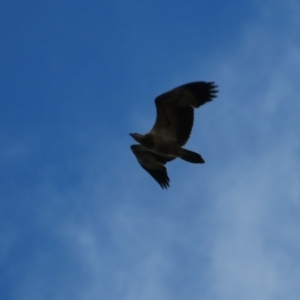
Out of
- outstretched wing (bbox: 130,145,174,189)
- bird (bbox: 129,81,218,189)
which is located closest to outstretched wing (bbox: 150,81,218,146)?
bird (bbox: 129,81,218,189)

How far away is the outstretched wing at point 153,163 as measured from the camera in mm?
21922

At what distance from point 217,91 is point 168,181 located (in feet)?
10.8

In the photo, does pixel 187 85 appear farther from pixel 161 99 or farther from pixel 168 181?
pixel 168 181

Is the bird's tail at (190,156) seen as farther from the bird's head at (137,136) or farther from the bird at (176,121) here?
the bird's head at (137,136)

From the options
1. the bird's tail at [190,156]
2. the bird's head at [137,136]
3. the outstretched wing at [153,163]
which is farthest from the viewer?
the outstretched wing at [153,163]

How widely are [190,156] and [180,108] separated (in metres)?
1.29

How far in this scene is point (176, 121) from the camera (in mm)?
20672

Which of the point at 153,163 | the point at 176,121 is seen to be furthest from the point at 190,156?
the point at 153,163

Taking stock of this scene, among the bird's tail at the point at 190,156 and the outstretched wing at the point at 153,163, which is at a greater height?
the outstretched wing at the point at 153,163

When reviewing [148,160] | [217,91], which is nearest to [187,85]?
[217,91]

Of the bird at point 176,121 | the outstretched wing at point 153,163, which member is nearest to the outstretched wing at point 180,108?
the bird at point 176,121

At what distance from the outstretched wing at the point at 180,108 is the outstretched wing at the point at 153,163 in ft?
3.35

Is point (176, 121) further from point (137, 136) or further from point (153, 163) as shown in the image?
point (153, 163)

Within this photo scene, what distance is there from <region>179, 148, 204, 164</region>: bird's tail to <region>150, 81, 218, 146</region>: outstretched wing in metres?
0.46
